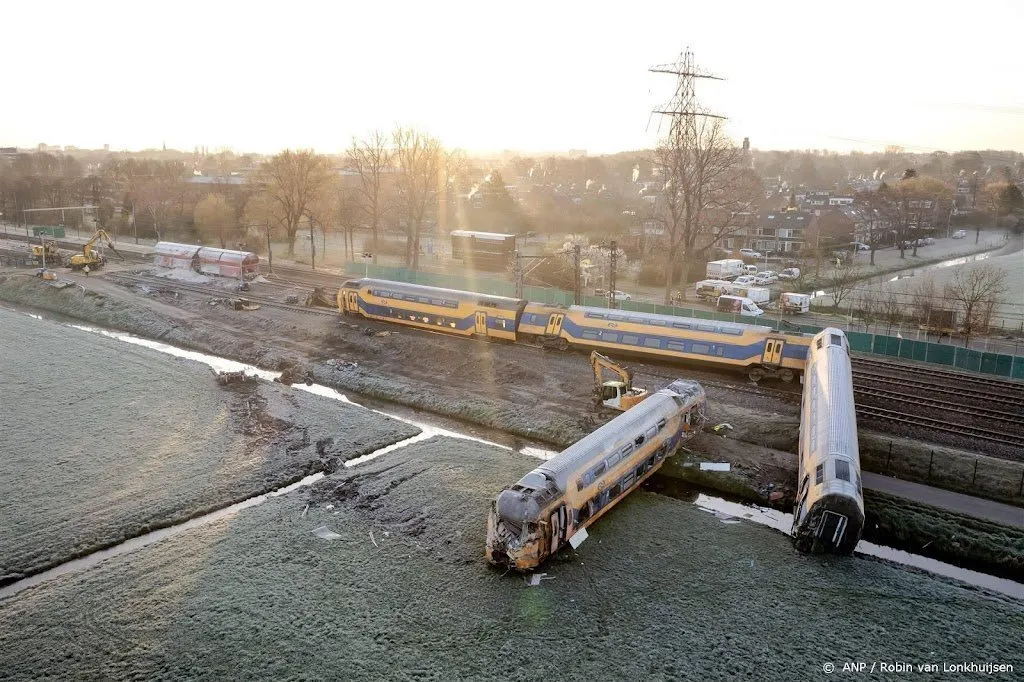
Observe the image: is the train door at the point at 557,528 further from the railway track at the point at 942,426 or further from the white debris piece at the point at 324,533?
the railway track at the point at 942,426

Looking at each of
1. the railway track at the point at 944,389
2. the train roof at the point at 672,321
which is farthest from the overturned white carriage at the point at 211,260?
the railway track at the point at 944,389

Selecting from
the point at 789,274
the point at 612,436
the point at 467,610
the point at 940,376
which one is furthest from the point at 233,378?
the point at 789,274

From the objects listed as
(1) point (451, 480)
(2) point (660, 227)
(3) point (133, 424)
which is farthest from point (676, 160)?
(3) point (133, 424)

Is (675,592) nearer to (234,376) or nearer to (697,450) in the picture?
(697,450)

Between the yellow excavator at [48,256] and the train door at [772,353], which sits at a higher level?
the yellow excavator at [48,256]

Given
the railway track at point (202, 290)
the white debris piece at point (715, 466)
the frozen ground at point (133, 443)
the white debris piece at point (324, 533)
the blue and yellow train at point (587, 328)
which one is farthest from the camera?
the railway track at point (202, 290)

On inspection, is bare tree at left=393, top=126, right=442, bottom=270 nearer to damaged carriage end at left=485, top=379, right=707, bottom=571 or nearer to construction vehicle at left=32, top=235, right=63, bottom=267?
construction vehicle at left=32, top=235, right=63, bottom=267

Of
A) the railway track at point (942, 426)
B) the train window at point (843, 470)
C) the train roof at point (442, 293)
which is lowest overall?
the railway track at point (942, 426)

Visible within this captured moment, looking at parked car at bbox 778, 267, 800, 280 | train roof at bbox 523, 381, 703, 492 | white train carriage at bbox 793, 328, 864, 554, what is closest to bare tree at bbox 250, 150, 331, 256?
parked car at bbox 778, 267, 800, 280
